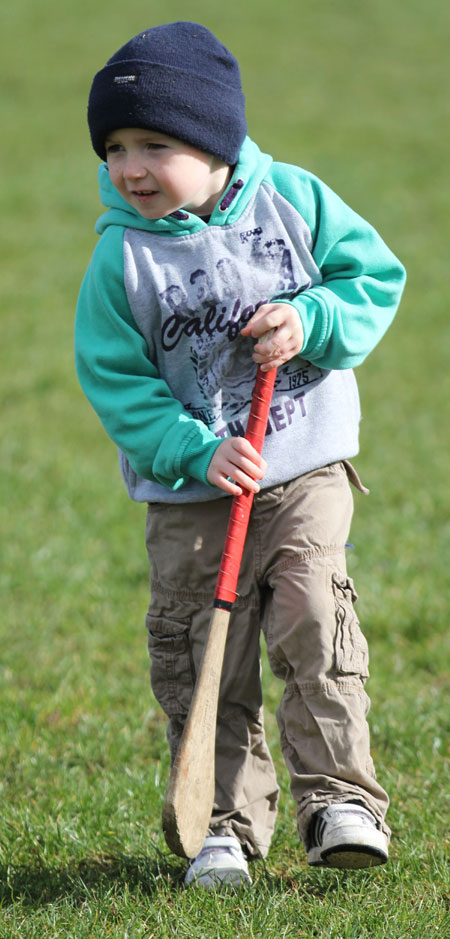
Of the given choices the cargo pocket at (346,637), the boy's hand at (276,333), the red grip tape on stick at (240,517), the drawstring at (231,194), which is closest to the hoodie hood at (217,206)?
the drawstring at (231,194)

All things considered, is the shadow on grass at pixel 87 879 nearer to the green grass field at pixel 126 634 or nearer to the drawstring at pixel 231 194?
the green grass field at pixel 126 634

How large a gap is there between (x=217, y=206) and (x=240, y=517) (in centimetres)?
78

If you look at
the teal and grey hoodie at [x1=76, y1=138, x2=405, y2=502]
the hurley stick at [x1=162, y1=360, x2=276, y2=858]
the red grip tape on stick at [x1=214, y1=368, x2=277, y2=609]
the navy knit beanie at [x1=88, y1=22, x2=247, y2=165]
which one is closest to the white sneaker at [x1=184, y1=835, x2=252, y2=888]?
the hurley stick at [x1=162, y1=360, x2=276, y2=858]

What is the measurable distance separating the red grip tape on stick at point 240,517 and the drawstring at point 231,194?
1.41 ft

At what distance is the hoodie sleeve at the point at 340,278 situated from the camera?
9.36 feet

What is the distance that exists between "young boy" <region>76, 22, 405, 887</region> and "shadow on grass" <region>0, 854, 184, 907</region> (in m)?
0.13

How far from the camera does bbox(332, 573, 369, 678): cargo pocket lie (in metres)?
2.81

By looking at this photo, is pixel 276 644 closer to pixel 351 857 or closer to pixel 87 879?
pixel 351 857

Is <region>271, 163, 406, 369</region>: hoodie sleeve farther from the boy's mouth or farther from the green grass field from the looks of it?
the green grass field

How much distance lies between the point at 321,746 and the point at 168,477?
76cm

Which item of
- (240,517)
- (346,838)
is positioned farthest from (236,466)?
(346,838)

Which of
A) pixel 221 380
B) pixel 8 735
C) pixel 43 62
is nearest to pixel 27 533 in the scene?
pixel 8 735

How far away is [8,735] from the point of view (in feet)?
12.7

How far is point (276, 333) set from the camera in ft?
8.95
